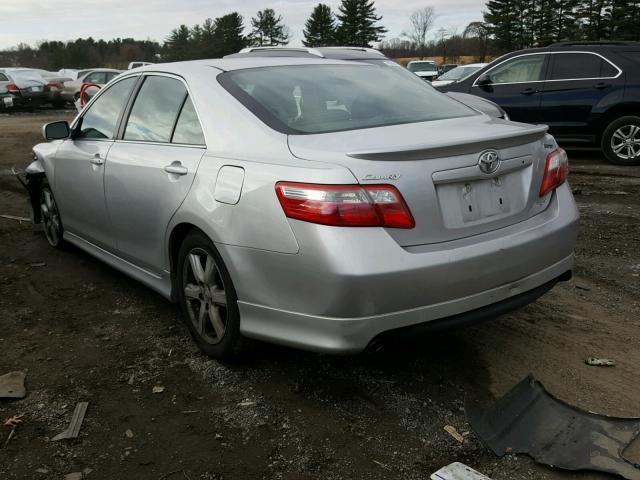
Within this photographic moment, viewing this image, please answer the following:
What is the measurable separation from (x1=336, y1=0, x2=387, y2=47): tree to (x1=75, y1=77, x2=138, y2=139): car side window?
7857 centimetres

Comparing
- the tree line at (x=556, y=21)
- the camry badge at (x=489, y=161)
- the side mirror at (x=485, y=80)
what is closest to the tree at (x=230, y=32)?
the tree line at (x=556, y=21)

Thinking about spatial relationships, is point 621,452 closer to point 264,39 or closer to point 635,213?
point 635,213

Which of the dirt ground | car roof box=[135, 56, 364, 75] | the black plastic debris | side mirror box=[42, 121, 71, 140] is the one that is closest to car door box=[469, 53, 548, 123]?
the dirt ground

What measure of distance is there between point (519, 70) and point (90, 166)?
26.9ft

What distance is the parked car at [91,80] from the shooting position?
73.6ft

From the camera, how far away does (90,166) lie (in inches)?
174

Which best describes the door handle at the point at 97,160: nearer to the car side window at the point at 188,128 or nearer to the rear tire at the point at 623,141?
the car side window at the point at 188,128

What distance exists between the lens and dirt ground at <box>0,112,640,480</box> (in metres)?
2.64

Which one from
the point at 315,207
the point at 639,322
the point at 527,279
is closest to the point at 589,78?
the point at 639,322

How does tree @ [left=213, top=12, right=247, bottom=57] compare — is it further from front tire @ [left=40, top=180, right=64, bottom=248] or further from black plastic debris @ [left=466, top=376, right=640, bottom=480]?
black plastic debris @ [left=466, top=376, right=640, bottom=480]

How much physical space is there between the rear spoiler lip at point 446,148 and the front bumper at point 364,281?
327 mm

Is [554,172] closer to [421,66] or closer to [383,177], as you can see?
[383,177]

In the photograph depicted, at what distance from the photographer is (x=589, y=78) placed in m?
9.93

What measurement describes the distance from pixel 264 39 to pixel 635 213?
304ft
